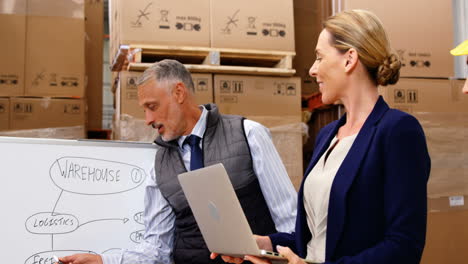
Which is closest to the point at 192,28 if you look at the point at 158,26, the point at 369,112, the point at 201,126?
the point at 158,26

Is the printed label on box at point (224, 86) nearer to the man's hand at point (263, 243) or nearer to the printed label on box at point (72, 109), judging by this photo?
the printed label on box at point (72, 109)

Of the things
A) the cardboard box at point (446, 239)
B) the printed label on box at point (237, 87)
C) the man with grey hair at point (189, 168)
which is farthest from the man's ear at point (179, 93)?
the cardboard box at point (446, 239)

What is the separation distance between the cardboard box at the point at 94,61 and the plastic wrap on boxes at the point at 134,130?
1379mm

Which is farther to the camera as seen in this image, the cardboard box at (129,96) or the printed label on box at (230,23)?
the printed label on box at (230,23)

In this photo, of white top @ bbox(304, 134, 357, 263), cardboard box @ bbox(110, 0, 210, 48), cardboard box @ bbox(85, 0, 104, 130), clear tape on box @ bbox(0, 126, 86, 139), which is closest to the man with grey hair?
cardboard box @ bbox(110, 0, 210, 48)

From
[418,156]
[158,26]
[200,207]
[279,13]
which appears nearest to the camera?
[418,156]

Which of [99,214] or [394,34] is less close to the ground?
[394,34]

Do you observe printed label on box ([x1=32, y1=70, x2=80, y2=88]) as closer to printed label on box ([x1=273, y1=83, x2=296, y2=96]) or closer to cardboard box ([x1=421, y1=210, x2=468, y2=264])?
printed label on box ([x1=273, y1=83, x2=296, y2=96])

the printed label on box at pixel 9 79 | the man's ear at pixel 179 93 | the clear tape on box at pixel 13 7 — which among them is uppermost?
the clear tape on box at pixel 13 7

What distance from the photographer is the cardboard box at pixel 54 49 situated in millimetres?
3682

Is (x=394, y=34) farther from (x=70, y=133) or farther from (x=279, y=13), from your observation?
(x=70, y=133)

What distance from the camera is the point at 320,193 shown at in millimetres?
1727

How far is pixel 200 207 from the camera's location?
1869mm

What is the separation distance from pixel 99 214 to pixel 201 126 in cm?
71
